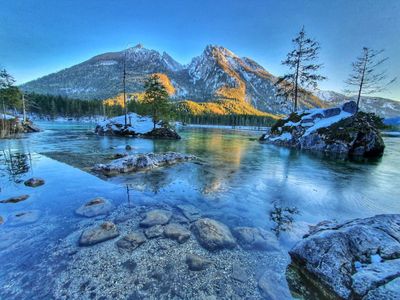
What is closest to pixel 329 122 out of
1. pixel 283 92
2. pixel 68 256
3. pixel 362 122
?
pixel 362 122

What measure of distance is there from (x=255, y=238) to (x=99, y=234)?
4595 millimetres

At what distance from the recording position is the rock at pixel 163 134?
36147mm

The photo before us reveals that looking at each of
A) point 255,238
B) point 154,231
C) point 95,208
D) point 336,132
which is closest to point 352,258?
point 255,238

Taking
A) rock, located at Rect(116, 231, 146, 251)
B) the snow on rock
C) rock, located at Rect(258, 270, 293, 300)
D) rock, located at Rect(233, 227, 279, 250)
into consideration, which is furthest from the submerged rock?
the snow on rock

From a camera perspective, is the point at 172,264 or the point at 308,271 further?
the point at 172,264

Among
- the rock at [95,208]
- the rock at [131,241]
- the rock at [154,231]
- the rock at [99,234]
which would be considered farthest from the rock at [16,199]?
the rock at [154,231]

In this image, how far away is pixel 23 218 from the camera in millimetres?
6191

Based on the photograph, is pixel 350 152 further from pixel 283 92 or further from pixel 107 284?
pixel 107 284

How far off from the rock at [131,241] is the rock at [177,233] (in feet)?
2.38

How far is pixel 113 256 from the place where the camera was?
15.2ft

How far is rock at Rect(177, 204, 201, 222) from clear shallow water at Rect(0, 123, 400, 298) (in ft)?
1.11

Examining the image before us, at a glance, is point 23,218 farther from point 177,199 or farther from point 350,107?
point 350,107

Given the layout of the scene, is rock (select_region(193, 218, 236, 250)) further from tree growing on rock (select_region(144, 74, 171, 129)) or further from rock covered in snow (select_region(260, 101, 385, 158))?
tree growing on rock (select_region(144, 74, 171, 129))

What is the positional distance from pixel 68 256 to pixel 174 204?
3.90 metres
